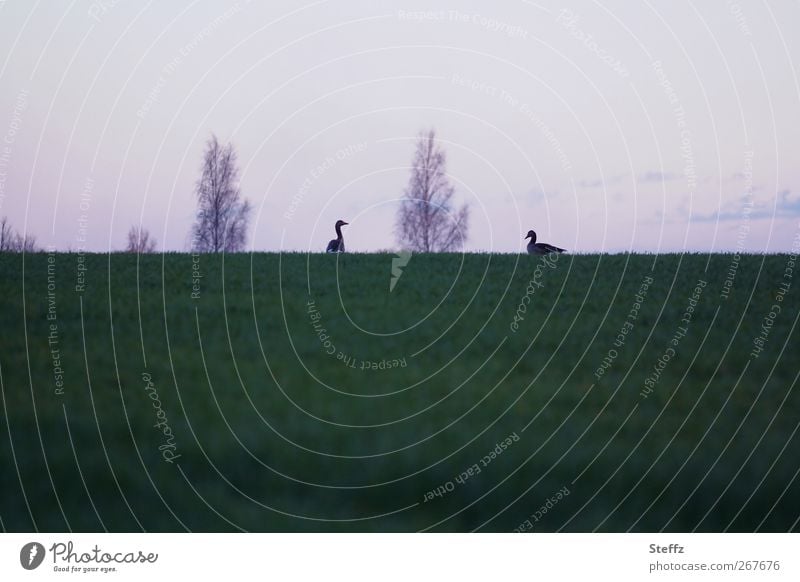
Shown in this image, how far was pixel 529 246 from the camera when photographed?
834 inches

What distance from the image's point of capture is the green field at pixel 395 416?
5.33 meters

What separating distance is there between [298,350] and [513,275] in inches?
300

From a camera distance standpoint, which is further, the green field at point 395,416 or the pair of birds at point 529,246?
the pair of birds at point 529,246

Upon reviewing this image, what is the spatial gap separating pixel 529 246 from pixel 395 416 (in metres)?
15.4

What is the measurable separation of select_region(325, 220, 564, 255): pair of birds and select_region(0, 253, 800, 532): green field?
349 inches

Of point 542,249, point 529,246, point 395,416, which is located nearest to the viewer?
point 395,416

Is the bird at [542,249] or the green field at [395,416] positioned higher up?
the bird at [542,249]

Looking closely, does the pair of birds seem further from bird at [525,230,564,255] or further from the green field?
the green field

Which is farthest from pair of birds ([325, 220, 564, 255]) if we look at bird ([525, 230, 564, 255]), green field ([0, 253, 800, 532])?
green field ([0, 253, 800, 532])

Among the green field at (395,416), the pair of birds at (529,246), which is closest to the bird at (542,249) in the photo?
the pair of birds at (529,246)

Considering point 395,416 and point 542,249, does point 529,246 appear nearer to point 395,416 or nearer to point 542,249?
point 542,249

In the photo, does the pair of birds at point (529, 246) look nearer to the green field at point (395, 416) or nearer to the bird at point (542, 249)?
the bird at point (542, 249)

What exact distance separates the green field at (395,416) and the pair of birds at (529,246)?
886cm

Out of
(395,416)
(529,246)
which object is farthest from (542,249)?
(395,416)
